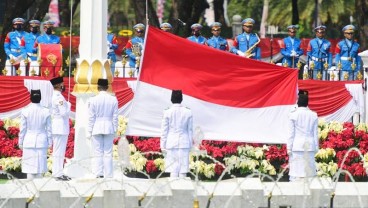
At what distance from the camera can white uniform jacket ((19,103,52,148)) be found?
19.7m

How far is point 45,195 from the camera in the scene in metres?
14.2

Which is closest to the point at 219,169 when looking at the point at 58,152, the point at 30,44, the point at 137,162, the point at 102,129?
the point at 137,162

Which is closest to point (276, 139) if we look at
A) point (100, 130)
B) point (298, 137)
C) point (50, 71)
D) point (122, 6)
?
point (298, 137)

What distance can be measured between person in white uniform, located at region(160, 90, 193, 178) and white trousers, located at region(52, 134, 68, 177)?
1.72 metres

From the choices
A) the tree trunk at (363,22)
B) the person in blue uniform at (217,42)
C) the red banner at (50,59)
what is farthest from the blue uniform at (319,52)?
the red banner at (50,59)

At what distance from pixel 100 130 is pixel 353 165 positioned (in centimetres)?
467

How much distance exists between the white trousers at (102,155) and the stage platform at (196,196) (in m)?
4.41

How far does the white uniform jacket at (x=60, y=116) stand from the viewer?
67.9ft

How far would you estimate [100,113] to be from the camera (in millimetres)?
19156

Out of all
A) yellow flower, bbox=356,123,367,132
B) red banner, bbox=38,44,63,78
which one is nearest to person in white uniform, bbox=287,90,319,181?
yellow flower, bbox=356,123,367,132

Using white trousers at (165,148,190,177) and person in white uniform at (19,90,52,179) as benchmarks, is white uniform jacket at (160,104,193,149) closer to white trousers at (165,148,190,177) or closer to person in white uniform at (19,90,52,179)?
white trousers at (165,148,190,177)

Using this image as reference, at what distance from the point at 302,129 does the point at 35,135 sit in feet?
12.5

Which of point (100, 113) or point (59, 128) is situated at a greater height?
point (100, 113)

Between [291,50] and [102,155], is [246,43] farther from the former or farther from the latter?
[102,155]
